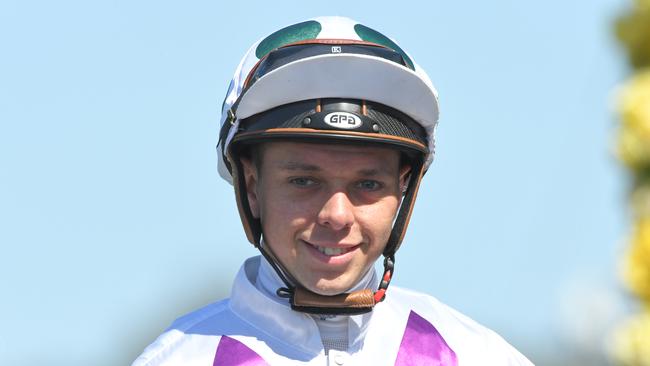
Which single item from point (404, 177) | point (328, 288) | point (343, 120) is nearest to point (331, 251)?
point (328, 288)

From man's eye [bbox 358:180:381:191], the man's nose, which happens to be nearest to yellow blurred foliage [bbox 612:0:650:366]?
the man's nose

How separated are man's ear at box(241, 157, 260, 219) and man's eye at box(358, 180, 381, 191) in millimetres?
380

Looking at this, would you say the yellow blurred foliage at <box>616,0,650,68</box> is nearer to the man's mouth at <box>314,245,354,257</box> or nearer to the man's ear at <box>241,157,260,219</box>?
the man's mouth at <box>314,245,354,257</box>

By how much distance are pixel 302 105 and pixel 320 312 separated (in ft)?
2.18

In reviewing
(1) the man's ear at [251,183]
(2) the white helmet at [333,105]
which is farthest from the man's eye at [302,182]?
(1) the man's ear at [251,183]

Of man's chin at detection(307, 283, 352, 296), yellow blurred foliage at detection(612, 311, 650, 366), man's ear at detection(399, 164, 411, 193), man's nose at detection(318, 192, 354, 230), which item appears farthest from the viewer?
man's ear at detection(399, 164, 411, 193)

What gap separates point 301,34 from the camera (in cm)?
387

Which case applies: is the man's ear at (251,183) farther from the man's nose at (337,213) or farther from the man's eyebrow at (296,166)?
the man's nose at (337,213)

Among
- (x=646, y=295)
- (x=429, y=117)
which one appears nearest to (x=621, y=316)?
(x=646, y=295)

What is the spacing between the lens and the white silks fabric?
363cm

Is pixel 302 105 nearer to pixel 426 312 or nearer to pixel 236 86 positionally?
pixel 236 86

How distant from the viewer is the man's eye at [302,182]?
3580 millimetres

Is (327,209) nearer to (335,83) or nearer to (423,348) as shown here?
(335,83)

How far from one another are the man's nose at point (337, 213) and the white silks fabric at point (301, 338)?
0.36m
